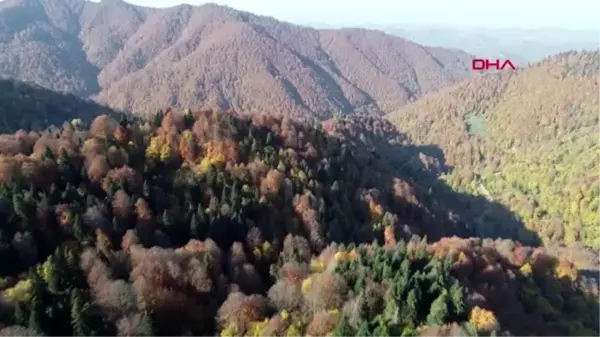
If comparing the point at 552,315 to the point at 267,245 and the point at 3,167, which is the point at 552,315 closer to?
the point at 267,245

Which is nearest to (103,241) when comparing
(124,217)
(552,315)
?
(124,217)

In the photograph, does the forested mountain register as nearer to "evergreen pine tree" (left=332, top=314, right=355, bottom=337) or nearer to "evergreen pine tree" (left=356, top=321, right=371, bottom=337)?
"evergreen pine tree" (left=332, top=314, right=355, bottom=337)

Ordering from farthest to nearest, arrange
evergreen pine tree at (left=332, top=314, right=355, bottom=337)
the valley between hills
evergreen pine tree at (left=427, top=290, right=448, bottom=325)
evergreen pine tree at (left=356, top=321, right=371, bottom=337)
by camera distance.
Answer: the valley between hills → evergreen pine tree at (left=427, top=290, right=448, bottom=325) → evergreen pine tree at (left=332, top=314, right=355, bottom=337) → evergreen pine tree at (left=356, top=321, right=371, bottom=337)

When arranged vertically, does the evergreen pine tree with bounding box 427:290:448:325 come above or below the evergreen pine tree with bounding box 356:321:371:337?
below

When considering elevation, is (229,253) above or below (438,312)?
below

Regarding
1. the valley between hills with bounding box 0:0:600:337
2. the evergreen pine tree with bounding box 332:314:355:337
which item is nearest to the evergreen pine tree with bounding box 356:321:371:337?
the valley between hills with bounding box 0:0:600:337

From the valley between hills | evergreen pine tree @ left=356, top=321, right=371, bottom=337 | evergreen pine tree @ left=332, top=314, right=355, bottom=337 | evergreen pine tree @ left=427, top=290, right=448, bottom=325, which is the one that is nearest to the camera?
evergreen pine tree @ left=356, top=321, right=371, bottom=337

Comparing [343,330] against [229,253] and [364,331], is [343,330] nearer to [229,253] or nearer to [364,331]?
[364,331]

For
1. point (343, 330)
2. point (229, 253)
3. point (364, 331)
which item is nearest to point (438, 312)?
point (364, 331)

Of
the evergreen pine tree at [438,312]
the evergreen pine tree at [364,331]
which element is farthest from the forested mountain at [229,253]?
the evergreen pine tree at [364,331]
